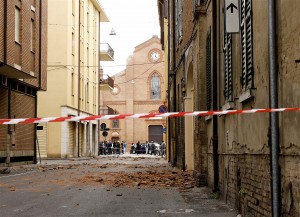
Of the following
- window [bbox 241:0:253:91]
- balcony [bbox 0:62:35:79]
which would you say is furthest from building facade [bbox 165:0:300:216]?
balcony [bbox 0:62:35:79]


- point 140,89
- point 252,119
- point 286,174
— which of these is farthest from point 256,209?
point 140,89

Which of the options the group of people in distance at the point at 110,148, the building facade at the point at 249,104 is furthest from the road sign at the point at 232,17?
the group of people in distance at the point at 110,148

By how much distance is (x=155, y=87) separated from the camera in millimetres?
76000

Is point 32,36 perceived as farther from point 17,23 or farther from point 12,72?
point 12,72

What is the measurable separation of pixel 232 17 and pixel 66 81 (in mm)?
34614

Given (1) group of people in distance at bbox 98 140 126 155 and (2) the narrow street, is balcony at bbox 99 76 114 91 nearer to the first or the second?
(1) group of people in distance at bbox 98 140 126 155

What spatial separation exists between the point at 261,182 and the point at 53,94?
36.3 m

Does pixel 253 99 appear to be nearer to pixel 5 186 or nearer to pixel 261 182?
pixel 261 182

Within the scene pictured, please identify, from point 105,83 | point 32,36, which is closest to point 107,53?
point 105,83

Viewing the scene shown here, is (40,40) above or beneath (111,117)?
above

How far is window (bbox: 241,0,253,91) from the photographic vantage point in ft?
25.1

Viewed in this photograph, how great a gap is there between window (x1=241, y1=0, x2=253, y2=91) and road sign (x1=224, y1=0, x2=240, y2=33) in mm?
98

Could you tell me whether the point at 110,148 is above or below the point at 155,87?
below

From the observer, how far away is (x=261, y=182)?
672 cm
